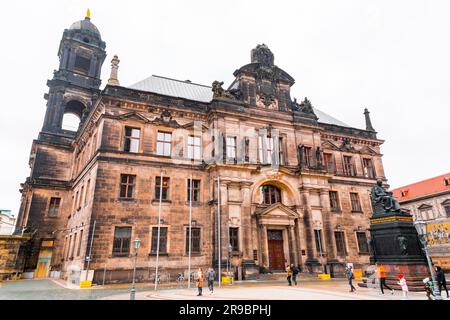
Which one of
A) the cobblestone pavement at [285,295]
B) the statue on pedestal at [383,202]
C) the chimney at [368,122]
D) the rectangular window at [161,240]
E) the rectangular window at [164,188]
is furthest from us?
the chimney at [368,122]

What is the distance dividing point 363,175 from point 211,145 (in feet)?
64.6

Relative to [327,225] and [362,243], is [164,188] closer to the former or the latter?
[327,225]

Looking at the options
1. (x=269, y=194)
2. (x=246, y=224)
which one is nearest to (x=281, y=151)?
(x=269, y=194)

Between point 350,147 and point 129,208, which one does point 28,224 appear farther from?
point 350,147

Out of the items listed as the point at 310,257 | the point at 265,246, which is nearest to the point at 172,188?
the point at 265,246

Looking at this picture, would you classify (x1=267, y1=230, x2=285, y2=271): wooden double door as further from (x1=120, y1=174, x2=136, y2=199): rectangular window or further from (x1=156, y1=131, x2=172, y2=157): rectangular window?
(x1=120, y1=174, x2=136, y2=199): rectangular window

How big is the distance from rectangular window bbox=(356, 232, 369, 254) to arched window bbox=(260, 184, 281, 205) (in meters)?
10.3

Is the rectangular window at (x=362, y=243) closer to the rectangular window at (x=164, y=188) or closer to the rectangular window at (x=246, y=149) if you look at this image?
the rectangular window at (x=246, y=149)

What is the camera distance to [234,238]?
24.6 meters

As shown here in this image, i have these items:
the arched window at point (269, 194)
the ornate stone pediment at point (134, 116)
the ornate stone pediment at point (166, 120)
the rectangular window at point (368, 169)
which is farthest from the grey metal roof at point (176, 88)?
the arched window at point (269, 194)

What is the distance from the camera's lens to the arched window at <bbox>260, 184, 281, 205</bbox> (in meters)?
28.2

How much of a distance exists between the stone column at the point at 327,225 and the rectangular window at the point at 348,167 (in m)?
6.26

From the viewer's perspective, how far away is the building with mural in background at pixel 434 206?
38.9 metres

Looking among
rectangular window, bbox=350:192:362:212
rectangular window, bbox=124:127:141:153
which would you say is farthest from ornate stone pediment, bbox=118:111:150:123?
rectangular window, bbox=350:192:362:212
